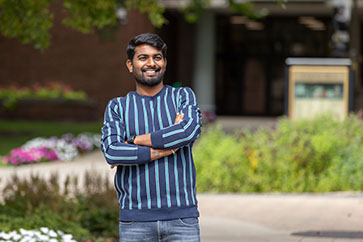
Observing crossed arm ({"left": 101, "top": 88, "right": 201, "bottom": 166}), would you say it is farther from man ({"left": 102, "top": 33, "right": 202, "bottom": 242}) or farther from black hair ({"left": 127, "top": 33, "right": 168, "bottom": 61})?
black hair ({"left": 127, "top": 33, "right": 168, "bottom": 61})

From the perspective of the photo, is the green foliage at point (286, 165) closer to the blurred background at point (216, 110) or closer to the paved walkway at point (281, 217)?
the blurred background at point (216, 110)

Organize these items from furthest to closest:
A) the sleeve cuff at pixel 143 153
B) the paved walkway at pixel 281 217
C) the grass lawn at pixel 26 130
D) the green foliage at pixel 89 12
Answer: the grass lawn at pixel 26 130, the green foliage at pixel 89 12, the paved walkway at pixel 281 217, the sleeve cuff at pixel 143 153

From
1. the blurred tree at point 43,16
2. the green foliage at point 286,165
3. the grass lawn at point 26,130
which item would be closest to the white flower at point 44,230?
the blurred tree at point 43,16

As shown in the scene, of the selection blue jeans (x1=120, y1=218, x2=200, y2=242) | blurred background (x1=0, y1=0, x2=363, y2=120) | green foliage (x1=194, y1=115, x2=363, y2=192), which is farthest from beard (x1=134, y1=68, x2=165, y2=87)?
blurred background (x1=0, y1=0, x2=363, y2=120)

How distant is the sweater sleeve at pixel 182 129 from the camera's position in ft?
11.3

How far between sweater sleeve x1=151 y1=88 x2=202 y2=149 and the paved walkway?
314cm

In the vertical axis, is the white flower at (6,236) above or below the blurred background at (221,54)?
below

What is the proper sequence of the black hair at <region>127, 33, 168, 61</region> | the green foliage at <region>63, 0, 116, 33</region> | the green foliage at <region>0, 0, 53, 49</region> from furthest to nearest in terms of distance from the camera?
the green foliage at <region>63, 0, 116, 33</region> < the green foliage at <region>0, 0, 53, 49</region> < the black hair at <region>127, 33, 168, 61</region>

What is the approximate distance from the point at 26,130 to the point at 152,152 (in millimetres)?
18606

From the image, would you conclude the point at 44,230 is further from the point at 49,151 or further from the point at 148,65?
the point at 49,151

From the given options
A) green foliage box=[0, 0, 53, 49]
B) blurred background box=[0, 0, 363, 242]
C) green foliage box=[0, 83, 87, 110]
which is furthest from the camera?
green foliage box=[0, 83, 87, 110]

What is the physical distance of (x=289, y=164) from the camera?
32.6 feet

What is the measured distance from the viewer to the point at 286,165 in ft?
32.3

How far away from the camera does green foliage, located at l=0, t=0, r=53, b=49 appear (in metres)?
7.19
